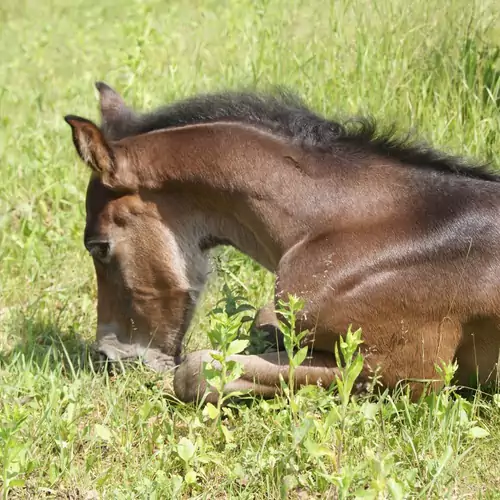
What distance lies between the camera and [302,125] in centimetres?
505

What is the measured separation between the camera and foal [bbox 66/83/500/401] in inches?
186

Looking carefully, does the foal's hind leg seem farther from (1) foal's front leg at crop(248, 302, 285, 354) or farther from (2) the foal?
(1) foal's front leg at crop(248, 302, 285, 354)

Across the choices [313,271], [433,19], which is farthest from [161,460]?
[433,19]

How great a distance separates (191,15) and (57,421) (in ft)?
24.2

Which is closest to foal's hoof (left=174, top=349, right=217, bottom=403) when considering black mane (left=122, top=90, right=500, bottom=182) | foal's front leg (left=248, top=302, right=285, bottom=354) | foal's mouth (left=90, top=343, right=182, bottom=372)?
foal's mouth (left=90, top=343, right=182, bottom=372)

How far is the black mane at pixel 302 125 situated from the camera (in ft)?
16.5

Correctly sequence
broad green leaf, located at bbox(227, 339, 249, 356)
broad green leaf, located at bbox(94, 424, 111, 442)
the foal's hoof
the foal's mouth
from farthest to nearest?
the foal's mouth < the foal's hoof < broad green leaf, located at bbox(94, 424, 111, 442) < broad green leaf, located at bbox(227, 339, 249, 356)

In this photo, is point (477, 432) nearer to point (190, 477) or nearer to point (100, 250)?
point (190, 477)

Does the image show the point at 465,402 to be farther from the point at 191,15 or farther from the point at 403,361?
the point at 191,15

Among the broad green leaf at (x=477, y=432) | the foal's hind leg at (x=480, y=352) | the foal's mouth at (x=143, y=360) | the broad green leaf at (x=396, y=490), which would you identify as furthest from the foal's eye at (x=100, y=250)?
the broad green leaf at (x=396, y=490)

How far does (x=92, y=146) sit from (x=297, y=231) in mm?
1102

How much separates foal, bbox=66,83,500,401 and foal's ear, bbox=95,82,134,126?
0.06 feet

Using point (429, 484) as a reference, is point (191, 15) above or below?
above

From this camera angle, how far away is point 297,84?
7.80 meters
